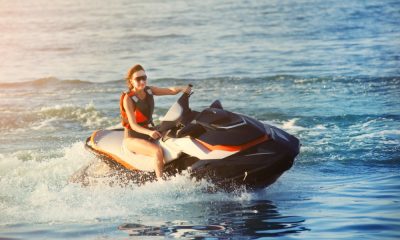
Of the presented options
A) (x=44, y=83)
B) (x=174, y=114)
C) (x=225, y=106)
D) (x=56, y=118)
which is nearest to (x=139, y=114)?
(x=174, y=114)

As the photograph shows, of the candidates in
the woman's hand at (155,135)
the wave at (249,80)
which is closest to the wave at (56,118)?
the wave at (249,80)

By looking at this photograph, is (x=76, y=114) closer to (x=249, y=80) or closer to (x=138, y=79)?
(x=249, y=80)

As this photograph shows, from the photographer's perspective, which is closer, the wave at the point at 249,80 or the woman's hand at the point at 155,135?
the woman's hand at the point at 155,135

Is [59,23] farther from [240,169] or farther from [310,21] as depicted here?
[240,169]

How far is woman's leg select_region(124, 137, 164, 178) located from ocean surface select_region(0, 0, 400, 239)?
0.86ft

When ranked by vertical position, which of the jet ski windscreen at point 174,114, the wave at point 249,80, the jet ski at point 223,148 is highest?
the wave at point 249,80

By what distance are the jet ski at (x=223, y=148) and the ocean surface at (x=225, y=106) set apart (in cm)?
25

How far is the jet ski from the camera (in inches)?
328

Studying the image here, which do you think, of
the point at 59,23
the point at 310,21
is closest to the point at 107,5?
the point at 59,23

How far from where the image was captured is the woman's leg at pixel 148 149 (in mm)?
8688

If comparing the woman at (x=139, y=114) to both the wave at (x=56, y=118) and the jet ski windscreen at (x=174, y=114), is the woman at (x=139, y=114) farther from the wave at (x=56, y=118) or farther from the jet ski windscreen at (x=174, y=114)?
the wave at (x=56, y=118)

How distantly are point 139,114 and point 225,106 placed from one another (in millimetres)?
7798

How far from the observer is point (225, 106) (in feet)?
54.8

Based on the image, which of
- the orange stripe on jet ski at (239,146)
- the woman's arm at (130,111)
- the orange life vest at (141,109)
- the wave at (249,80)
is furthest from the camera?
the wave at (249,80)
